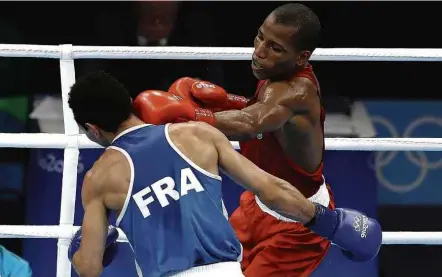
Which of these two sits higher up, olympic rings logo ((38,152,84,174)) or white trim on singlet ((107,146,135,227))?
white trim on singlet ((107,146,135,227))

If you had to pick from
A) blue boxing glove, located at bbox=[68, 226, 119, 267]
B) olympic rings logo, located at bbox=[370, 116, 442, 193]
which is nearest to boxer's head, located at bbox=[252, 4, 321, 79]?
blue boxing glove, located at bbox=[68, 226, 119, 267]

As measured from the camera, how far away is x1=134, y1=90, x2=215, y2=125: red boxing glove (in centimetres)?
227

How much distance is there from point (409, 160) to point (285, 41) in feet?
5.34

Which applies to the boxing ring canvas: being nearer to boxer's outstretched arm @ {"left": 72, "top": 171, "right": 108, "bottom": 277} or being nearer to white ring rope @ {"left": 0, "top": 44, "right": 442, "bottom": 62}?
white ring rope @ {"left": 0, "top": 44, "right": 442, "bottom": 62}

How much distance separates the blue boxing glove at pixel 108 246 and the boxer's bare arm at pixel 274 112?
39 centimetres

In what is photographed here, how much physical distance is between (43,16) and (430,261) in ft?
6.73

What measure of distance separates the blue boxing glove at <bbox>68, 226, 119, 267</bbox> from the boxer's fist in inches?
16.7

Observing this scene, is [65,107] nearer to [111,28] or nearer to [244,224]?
[244,224]

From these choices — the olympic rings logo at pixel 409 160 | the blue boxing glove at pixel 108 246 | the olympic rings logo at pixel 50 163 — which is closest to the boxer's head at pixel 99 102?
the blue boxing glove at pixel 108 246

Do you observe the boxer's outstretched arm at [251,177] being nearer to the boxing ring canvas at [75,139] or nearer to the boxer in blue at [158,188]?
the boxer in blue at [158,188]

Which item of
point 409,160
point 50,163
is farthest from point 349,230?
point 409,160

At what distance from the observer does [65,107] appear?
2.74 meters

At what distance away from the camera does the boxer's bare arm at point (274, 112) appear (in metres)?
2.41

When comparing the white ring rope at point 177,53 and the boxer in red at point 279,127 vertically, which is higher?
the white ring rope at point 177,53
